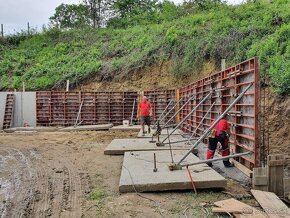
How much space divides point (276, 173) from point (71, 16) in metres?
39.3

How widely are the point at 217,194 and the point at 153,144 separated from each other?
5656 millimetres

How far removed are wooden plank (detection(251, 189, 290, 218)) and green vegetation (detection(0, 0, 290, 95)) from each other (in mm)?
6515

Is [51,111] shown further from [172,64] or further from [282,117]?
[282,117]

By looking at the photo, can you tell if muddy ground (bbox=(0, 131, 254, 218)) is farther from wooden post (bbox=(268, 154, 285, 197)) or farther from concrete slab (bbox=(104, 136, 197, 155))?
concrete slab (bbox=(104, 136, 197, 155))

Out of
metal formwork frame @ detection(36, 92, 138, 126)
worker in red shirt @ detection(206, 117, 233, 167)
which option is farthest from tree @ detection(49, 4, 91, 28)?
worker in red shirt @ detection(206, 117, 233, 167)

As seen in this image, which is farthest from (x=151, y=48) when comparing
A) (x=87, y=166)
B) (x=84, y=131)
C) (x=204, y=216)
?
(x=204, y=216)

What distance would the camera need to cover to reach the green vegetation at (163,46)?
51.0 ft

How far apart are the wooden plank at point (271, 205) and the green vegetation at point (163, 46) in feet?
21.4

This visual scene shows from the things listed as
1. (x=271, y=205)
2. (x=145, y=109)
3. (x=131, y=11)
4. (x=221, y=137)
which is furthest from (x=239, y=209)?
(x=131, y=11)

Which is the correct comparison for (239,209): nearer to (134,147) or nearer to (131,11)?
(134,147)

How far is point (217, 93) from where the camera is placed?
10.6 m

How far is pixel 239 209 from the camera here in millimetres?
4891

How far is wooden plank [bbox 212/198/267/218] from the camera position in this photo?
185 inches

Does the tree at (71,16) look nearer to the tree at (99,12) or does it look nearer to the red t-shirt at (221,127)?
the tree at (99,12)
